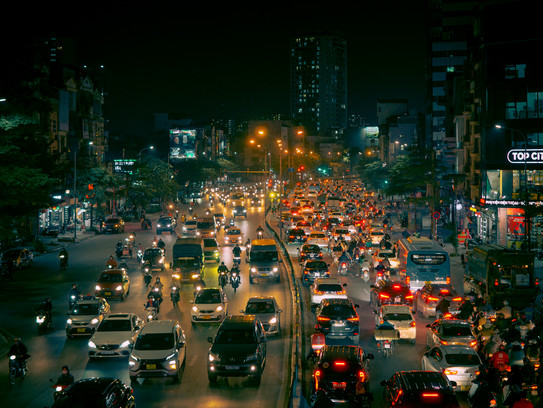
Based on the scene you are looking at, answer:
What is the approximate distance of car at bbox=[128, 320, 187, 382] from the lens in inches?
692

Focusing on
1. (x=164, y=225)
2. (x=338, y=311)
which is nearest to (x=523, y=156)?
(x=164, y=225)

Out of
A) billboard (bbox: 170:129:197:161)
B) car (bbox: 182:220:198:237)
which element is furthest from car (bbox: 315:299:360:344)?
billboard (bbox: 170:129:197:161)

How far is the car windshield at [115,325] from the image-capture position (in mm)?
21031

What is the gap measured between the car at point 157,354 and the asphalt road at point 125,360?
39cm

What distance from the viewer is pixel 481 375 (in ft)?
49.5

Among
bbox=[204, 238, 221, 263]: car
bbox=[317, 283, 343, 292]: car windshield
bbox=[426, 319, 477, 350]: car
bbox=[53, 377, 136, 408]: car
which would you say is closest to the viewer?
bbox=[53, 377, 136, 408]: car

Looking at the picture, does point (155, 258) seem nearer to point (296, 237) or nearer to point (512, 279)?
point (296, 237)

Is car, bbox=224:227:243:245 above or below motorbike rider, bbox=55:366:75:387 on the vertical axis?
above

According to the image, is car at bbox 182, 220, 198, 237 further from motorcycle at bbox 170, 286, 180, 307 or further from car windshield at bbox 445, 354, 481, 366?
car windshield at bbox 445, 354, 481, 366

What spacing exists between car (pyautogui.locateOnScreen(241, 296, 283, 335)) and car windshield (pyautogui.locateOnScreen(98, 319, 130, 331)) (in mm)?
4556

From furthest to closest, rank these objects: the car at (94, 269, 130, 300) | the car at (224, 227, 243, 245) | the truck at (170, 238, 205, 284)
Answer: the car at (224, 227, 243, 245)
the truck at (170, 238, 205, 284)
the car at (94, 269, 130, 300)

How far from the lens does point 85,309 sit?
79.3ft

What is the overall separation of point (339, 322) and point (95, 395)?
1058cm

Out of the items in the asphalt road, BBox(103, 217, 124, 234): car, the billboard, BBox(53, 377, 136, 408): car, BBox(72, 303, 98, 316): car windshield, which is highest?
the billboard
